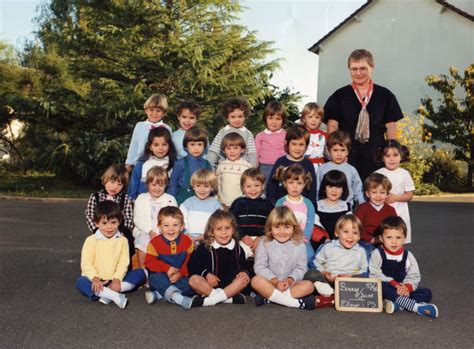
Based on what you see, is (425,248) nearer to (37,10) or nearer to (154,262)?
(154,262)

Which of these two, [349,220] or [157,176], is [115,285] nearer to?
[157,176]

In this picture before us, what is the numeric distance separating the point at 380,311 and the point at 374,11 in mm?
28557

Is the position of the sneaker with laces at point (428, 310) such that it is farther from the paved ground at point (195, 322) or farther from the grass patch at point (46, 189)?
the grass patch at point (46, 189)

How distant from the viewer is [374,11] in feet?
103

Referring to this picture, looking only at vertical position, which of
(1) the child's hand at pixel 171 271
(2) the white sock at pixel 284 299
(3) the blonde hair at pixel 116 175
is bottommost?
(2) the white sock at pixel 284 299

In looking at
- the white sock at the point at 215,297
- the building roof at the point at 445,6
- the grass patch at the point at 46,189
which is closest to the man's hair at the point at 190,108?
the white sock at the point at 215,297

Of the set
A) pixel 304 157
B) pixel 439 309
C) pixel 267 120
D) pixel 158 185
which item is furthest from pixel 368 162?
pixel 158 185

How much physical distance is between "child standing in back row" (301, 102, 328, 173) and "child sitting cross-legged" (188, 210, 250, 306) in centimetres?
151

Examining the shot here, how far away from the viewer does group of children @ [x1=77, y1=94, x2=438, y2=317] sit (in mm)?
5500

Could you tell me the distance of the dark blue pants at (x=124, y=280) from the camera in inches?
214

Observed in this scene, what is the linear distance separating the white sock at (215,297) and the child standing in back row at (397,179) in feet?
6.55

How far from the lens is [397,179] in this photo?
6328 millimetres

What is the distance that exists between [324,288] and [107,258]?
6.61 ft

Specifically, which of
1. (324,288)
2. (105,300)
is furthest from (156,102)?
(324,288)
